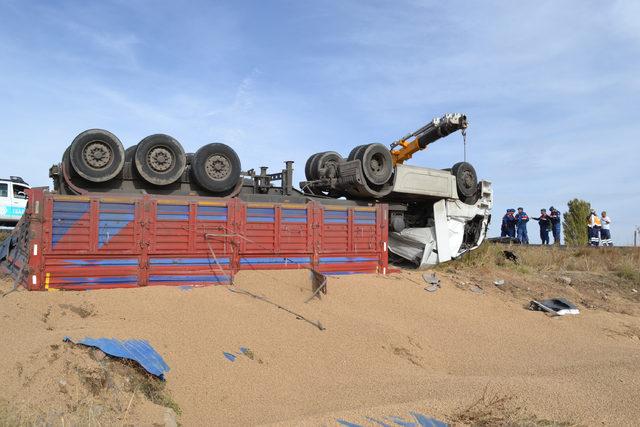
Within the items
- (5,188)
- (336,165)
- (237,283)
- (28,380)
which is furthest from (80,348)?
(5,188)

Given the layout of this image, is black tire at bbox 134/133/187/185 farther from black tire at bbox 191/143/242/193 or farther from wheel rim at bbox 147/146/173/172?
black tire at bbox 191/143/242/193

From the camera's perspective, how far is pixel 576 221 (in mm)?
23531

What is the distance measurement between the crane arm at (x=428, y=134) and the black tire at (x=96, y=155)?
6637mm

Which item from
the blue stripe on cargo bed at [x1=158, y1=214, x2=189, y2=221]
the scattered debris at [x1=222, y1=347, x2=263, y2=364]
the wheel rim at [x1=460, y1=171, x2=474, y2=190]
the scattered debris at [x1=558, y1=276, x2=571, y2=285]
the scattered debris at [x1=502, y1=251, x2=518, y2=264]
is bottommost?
the scattered debris at [x1=222, y1=347, x2=263, y2=364]

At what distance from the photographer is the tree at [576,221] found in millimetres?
23375

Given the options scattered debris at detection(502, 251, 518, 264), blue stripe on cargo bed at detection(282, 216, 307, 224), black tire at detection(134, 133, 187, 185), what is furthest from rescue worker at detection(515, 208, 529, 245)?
black tire at detection(134, 133, 187, 185)

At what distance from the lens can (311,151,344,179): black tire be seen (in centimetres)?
1253

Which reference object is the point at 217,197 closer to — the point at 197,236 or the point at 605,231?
the point at 197,236

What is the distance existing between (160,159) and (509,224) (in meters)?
14.5

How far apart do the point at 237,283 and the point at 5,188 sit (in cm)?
1191

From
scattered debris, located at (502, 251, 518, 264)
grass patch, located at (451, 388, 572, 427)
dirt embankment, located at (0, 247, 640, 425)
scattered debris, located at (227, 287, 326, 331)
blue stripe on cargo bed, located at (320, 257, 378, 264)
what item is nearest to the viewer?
grass patch, located at (451, 388, 572, 427)

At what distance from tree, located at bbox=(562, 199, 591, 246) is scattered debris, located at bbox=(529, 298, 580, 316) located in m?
13.2

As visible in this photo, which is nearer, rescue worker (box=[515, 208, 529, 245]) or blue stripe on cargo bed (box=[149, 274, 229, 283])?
blue stripe on cargo bed (box=[149, 274, 229, 283])

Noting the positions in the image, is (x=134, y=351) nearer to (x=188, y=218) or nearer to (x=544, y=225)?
(x=188, y=218)
